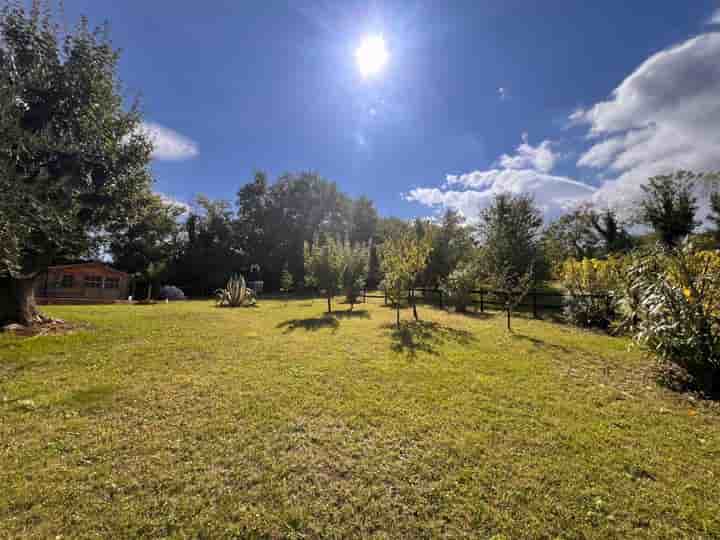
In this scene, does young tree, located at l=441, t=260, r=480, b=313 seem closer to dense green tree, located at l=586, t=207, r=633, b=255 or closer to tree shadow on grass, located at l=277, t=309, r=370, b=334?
tree shadow on grass, located at l=277, t=309, r=370, b=334

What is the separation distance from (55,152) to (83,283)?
20.3 metres

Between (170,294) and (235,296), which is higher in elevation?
(235,296)

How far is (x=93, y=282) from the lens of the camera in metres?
22.6

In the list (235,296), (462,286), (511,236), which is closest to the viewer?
(462,286)

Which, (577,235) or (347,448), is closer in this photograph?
(347,448)

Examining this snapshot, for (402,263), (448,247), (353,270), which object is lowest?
(353,270)

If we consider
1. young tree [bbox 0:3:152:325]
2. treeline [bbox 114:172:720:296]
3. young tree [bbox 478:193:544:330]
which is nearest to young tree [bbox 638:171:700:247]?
treeline [bbox 114:172:720:296]

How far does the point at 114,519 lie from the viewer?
2.29 m

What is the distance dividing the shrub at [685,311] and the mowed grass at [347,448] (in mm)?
798

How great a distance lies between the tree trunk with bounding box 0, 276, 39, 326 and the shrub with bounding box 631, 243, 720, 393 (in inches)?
629

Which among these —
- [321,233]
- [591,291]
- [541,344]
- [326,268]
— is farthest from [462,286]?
[321,233]

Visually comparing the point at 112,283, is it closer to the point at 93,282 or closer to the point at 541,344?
the point at 93,282

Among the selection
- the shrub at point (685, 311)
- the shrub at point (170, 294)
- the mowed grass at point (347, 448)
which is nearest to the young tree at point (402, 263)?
the mowed grass at point (347, 448)

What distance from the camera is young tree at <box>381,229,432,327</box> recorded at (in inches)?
450
